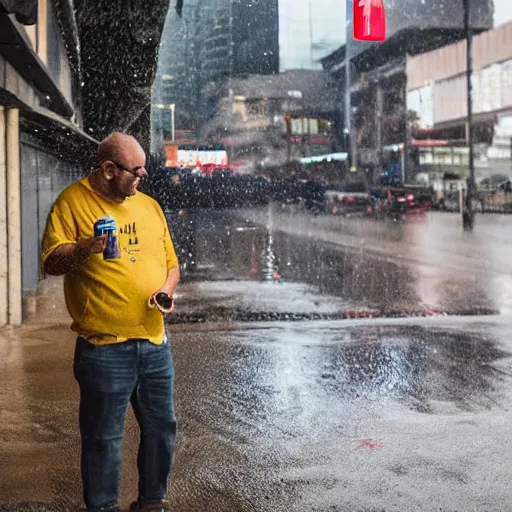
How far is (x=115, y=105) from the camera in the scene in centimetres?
2320

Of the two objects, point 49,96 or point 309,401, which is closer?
point 309,401

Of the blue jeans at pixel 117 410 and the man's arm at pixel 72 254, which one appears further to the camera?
the blue jeans at pixel 117 410

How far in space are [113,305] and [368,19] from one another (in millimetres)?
8752

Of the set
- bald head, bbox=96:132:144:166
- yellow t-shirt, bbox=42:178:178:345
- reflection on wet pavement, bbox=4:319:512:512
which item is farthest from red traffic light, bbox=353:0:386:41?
yellow t-shirt, bbox=42:178:178:345

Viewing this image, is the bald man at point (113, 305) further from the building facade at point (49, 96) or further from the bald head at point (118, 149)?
the building facade at point (49, 96)

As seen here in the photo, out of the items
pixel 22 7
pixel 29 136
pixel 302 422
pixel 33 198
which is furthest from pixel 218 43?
pixel 302 422

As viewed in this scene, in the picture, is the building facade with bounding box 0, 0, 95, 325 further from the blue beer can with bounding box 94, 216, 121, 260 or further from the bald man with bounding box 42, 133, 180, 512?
the blue beer can with bounding box 94, 216, 121, 260

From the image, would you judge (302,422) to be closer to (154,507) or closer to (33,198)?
(154,507)

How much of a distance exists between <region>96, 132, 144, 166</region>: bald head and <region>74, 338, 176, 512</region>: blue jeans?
0.80 m

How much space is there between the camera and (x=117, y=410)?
3.84 m

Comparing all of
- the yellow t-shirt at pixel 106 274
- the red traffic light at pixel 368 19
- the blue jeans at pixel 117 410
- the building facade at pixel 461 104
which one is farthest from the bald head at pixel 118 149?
the building facade at pixel 461 104

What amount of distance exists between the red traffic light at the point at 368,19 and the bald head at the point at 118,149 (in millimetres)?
8284

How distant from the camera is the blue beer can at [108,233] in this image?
360 centimetres

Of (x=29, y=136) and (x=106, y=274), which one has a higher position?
(x=29, y=136)
